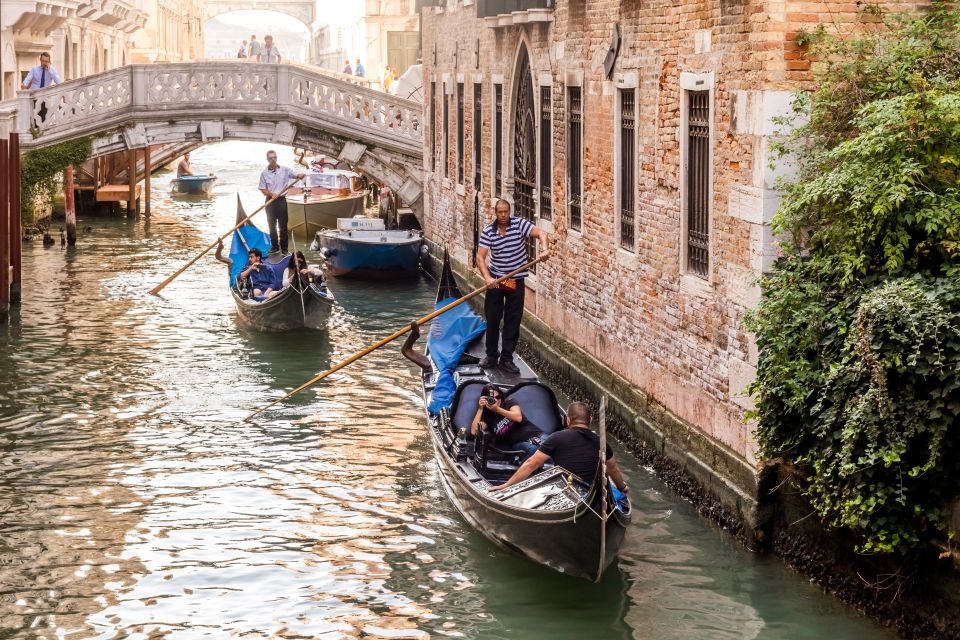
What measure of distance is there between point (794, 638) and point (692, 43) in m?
3.25

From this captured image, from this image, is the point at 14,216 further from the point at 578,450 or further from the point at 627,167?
the point at 578,450

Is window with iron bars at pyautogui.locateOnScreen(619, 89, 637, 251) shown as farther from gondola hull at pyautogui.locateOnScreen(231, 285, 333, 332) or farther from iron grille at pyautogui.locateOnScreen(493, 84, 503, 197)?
gondola hull at pyautogui.locateOnScreen(231, 285, 333, 332)

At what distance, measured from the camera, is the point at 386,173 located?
698 inches

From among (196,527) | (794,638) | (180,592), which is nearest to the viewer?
(794,638)

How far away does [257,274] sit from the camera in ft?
44.5

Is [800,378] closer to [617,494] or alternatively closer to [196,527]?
[617,494]

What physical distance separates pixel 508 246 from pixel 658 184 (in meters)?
1.55

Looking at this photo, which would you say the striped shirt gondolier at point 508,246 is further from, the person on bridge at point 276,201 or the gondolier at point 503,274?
the person on bridge at point 276,201

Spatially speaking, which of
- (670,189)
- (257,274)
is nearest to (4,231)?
(257,274)

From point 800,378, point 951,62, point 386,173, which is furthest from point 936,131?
point 386,173

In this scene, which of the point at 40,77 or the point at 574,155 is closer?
the point at 574,155

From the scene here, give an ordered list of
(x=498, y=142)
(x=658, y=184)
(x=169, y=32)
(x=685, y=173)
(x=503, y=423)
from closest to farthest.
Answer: (x=503, y=423) → (x=685, y=173) → (x=658, y=184) → (x=498, y=142) → (x=169, y=32)

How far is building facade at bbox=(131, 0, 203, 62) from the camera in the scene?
37.7 metres

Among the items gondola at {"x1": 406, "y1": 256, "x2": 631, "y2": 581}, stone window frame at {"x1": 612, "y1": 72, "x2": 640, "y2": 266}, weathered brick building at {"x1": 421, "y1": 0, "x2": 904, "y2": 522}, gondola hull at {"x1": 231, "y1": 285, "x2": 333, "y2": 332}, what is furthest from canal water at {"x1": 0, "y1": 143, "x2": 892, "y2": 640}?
stone window frame at {"x1": 612, "y1": 72, "x2": 640, "y2": 266}
